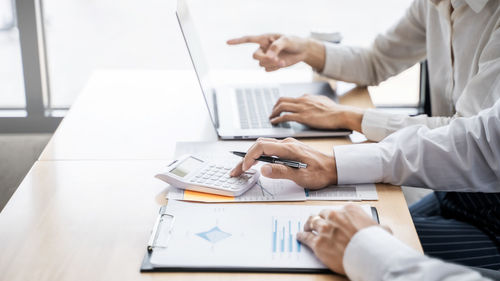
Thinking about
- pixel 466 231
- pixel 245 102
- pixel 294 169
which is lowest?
pixel 466 231

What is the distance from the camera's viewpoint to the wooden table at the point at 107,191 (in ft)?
3.20

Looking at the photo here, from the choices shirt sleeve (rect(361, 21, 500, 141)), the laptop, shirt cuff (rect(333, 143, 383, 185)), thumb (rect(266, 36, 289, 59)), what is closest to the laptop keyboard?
the laptop

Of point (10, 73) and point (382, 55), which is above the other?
point (382, 55)

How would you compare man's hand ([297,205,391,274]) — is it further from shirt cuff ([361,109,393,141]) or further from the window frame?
the window frame

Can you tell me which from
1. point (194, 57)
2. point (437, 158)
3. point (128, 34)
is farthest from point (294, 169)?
point (128, 34)

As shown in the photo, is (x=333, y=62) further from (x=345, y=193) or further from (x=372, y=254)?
(x=372, y=254)

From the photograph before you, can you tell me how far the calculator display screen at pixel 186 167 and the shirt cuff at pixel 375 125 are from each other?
41 cm

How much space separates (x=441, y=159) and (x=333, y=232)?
365 mm

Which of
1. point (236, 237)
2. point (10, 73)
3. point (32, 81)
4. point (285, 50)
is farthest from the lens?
point (10, 73)

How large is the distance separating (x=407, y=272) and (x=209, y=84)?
3.14ft

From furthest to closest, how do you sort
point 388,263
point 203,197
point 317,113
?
point 317,113 → point 203,197 → point 388,263

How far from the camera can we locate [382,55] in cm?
181

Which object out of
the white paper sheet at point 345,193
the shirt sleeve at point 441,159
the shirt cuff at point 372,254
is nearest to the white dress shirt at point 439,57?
the shirt sleeve at point 441,159

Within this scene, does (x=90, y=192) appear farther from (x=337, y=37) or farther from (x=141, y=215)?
(x=337, y=37)
